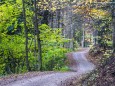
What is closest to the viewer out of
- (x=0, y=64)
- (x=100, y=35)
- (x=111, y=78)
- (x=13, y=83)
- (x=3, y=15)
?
(x=111, y=78)

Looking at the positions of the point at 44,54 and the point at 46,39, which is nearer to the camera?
the point at 46,39

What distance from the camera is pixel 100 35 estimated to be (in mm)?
38594

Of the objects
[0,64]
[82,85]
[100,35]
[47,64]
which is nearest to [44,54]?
[47,64]

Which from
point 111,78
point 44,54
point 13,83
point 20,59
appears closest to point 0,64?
point 20,59

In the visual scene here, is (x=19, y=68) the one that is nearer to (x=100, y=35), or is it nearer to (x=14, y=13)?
(x=14, y=13)

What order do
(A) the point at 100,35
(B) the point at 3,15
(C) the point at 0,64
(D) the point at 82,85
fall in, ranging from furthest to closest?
(A) the point at 100,35
(C) the point at 0,64
(B) the point at 3,15
(D) the point at 82,85

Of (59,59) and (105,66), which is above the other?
(105,66)

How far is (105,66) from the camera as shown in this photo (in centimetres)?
1224

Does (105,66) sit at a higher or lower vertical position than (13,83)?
higher

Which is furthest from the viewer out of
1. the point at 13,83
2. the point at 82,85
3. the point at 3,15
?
the point at 3,15

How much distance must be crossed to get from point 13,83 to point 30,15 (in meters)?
11.2

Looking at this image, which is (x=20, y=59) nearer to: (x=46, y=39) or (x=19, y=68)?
(x=19, y=68)

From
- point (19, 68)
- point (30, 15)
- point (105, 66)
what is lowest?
point (19, 68)

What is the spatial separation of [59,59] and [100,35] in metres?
9.39
